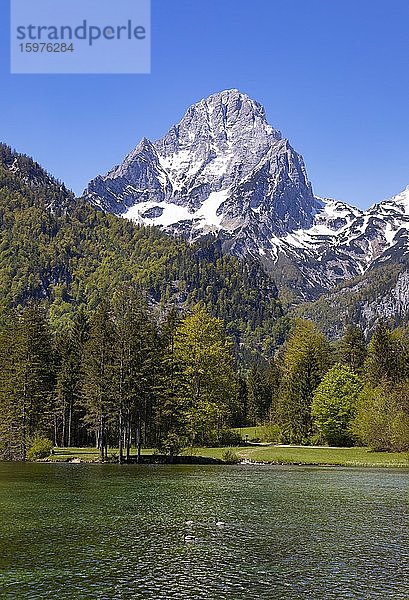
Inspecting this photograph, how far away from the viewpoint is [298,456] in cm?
8438

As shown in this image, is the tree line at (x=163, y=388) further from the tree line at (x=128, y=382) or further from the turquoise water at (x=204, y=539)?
the turquoise water at (x=204, y=539)

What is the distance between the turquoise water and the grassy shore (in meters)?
21.5

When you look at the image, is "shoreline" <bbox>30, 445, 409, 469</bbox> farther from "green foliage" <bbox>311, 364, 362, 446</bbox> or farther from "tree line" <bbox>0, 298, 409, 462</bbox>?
"green foliage" <bbox>311, 364, 362, 446</bbox>

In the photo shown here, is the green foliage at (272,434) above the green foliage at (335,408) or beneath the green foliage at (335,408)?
beneath

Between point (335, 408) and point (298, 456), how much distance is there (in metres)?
20.2

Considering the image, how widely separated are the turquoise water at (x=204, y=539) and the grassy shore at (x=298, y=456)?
70.5 feet

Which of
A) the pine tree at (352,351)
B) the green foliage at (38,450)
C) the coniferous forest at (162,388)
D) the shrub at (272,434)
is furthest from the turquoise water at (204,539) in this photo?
the pine tree at (352,351)

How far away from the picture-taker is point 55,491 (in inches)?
1992

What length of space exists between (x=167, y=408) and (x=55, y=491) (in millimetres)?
31194

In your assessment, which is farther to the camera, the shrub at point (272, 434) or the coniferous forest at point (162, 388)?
the shrub at point (272, 434)

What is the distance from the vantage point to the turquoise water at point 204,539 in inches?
956

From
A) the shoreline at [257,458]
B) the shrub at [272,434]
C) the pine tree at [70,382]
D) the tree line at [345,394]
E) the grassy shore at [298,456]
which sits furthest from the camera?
the shrub at [272,434]

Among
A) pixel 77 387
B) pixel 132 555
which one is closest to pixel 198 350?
pixel 77 387

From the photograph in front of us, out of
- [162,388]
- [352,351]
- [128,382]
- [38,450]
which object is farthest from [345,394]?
[38,450]
